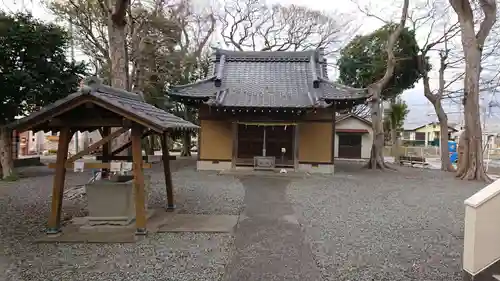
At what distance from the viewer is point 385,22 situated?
19.3 metres

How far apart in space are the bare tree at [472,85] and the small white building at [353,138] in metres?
13.6

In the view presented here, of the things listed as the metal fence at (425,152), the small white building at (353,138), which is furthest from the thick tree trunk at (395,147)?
the small white building at (353,138)

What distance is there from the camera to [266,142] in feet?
53.3

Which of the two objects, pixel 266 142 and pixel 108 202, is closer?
pixel 108 202

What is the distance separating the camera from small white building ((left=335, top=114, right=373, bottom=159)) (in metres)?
27.9

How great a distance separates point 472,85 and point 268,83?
8267 mm

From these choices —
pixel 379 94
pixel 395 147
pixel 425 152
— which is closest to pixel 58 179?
pixel 379 94

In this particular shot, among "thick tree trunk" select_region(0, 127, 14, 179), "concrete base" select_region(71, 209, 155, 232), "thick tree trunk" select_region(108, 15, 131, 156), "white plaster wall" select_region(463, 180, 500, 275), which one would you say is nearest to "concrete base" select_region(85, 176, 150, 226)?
"concrete base" select_region(71, 209, 155, 232)

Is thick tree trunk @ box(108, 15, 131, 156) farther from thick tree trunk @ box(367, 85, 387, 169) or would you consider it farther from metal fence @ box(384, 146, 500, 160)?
metal fence @ box(384, 146, 500, 160)

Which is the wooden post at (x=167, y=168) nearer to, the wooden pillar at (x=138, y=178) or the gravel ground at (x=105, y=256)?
the gravel ground at (x=105, y=256)

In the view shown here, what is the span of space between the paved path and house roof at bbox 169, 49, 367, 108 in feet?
23.2

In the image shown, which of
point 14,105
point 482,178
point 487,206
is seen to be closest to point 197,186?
point 14,105

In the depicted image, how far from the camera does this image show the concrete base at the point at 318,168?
15227mm

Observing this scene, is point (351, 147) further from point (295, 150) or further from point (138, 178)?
point (138, 178)
